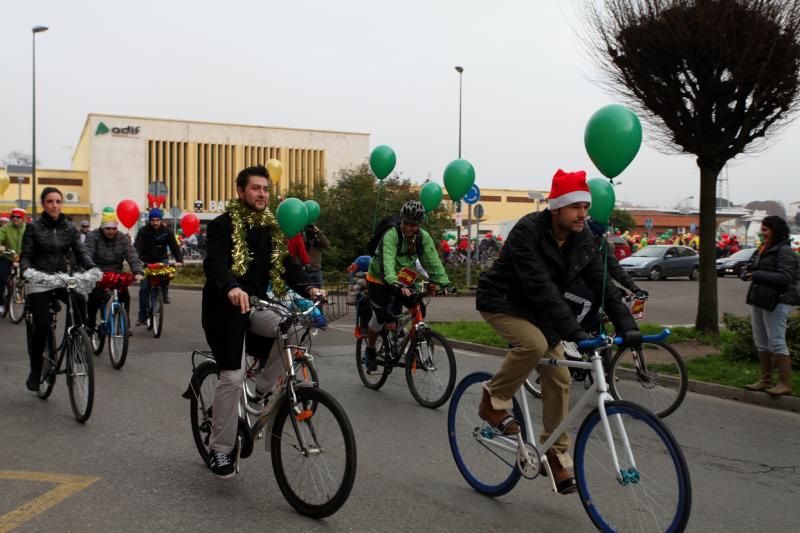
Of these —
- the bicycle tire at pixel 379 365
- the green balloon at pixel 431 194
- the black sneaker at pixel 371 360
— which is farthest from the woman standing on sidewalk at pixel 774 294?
the green balloon at pixel 431 194

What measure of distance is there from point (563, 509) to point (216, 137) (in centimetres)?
8368

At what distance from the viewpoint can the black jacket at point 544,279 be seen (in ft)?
13.4

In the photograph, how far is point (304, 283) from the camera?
16.0 feet

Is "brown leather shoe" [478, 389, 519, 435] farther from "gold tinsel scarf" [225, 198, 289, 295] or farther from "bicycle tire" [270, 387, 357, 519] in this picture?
"gold tinsel scarf" [225, 198, 289, 295]

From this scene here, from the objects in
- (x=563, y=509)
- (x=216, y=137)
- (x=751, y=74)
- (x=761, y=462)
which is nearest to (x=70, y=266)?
(x=563, y=509)

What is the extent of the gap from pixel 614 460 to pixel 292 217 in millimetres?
10515

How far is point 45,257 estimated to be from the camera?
24.1 feet

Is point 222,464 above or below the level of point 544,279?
below

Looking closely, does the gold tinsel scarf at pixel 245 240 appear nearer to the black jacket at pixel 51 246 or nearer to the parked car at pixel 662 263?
the black jacket at pixel 51 246

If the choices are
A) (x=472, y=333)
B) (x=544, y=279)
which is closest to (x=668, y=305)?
(x=472, y=333)

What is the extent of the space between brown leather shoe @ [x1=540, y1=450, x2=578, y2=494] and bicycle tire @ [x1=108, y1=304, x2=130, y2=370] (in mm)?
6080

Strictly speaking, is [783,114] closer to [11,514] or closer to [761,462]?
[761,462]

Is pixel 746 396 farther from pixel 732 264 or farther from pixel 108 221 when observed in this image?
pixel 732 264

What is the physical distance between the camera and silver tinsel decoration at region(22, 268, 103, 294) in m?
6.73
